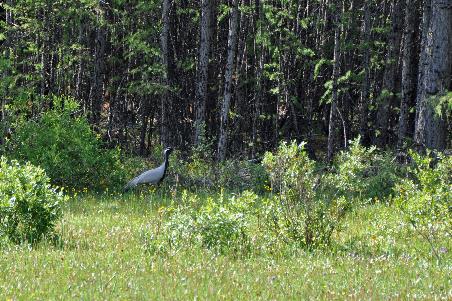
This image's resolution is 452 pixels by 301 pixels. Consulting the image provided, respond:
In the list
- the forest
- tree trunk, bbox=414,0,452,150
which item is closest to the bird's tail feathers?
the forest

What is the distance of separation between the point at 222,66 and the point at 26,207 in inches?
863

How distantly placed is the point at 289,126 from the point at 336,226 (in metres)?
20.9

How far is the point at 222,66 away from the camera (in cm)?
3153

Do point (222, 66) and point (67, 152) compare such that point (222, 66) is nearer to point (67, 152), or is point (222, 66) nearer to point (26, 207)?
point (67, 152)

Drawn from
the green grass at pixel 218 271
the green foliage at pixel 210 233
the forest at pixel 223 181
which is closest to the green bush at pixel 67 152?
the forest at pixel 223 181

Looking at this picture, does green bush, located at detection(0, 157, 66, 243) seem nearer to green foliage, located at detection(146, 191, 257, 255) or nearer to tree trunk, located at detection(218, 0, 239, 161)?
green foliage, located at detection(146, 191, 257, 255)

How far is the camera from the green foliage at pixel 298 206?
10078mm

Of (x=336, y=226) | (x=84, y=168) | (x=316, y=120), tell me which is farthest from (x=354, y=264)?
(x=316, y=120)

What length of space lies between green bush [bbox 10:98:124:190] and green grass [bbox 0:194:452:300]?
690 cm

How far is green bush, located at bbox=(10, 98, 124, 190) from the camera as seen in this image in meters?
18.2

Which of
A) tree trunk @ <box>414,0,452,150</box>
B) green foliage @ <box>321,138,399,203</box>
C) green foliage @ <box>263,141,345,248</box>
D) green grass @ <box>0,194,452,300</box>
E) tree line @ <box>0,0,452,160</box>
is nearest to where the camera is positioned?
green grass @ <box>0,194,452,300</box>

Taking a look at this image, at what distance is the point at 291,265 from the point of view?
896cm

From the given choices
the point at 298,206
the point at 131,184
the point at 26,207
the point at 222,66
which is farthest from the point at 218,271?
the point at 222,66

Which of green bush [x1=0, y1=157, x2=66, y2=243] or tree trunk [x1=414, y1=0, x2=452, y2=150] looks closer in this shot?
green bush [x1=0, y1=157, x2=66, y2=243]
